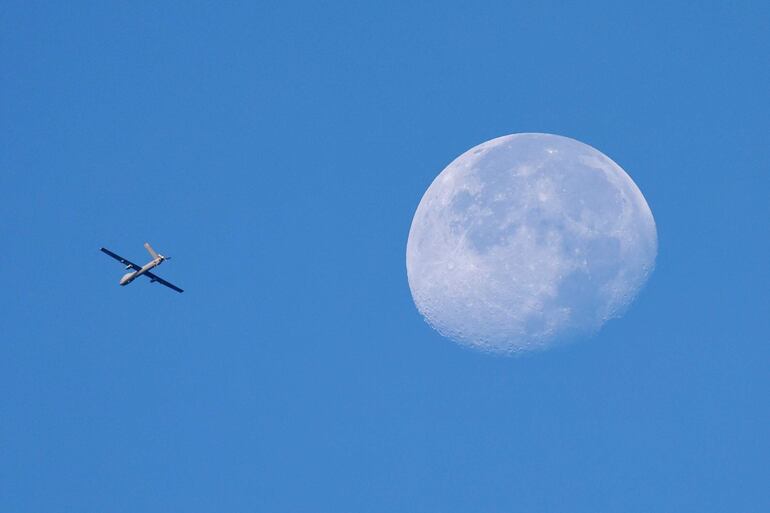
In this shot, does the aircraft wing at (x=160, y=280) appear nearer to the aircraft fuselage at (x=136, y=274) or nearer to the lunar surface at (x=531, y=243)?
the aircraft fuselage at (x=136, y=274)

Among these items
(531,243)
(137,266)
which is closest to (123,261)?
A: (137,266)

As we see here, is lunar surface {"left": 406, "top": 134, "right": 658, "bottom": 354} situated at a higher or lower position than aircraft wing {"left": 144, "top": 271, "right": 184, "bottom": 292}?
lower

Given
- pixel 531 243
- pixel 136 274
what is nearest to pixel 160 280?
pixel 136 274

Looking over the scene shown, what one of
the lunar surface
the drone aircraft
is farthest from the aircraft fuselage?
the lunar surface

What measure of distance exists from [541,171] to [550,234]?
4.60 metres

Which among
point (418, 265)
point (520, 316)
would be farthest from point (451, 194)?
point (520, 316)

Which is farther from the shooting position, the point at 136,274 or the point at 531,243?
the point at 136,274

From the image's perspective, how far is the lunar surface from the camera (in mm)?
70250

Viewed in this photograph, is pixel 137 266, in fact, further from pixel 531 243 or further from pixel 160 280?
pixel 531 243

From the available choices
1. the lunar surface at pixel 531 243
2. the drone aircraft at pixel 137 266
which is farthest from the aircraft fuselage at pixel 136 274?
the lunar surface at pixel 531 243

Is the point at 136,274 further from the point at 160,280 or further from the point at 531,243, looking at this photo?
the point at 531,243

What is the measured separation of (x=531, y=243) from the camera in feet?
232

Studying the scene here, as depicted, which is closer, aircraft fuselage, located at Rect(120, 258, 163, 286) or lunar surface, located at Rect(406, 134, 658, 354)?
lunar surface, located at Rect(406, 134, 658, 354)

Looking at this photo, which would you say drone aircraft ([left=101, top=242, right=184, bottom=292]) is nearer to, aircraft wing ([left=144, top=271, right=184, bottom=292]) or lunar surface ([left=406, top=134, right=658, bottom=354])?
aircraft wing ([left=144, top=271, right=184, bottom=292])
